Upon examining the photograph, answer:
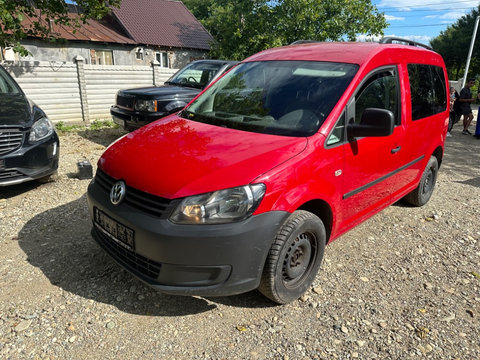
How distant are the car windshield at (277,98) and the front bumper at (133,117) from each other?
3.36 metres

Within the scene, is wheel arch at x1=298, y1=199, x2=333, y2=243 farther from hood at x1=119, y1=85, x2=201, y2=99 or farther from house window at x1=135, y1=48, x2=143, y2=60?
house window at x1=135, y1=48, x2=143, y2=60

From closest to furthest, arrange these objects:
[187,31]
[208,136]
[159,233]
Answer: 1. [159,233]
2. [208,136]
3. [187,31]

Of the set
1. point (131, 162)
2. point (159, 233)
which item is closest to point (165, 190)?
point (159, 233)

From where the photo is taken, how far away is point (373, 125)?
2.81m

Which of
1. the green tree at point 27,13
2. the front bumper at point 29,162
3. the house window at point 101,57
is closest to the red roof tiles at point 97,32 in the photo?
the house window at point 101,57

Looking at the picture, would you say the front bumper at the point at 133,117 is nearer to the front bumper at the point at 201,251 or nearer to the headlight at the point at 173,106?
Answer: the headlight at the point at 173,106

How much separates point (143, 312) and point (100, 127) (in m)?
8.74

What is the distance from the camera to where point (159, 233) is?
225 centimetres

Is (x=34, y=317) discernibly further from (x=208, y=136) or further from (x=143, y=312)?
(x=208, y=136)

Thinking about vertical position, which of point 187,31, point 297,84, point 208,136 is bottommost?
point 208,136

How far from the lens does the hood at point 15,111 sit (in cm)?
439

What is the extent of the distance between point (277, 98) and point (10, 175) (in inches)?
130

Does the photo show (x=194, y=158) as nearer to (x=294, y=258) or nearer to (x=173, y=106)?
(x=294, y=258)

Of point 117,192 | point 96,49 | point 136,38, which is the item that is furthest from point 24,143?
point 136,38
